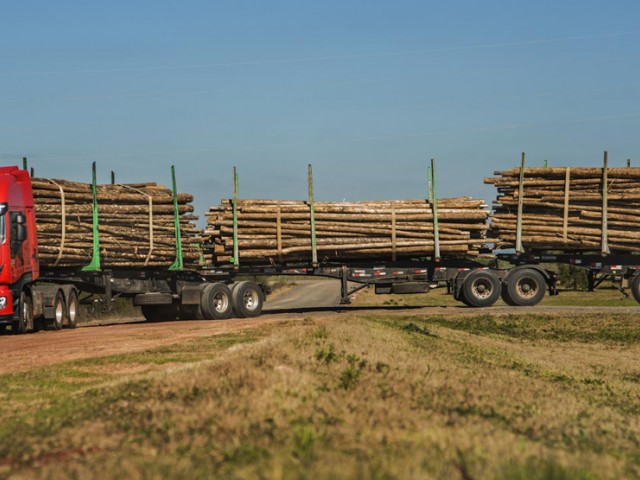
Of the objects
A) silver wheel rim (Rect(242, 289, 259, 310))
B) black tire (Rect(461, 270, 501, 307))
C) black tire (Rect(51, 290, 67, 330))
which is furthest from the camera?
black tire (Rect(461, 270, 501, 307))

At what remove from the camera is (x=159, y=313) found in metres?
35.5

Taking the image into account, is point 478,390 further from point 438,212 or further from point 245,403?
point 438,212

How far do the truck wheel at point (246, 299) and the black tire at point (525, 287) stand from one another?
8687 millimetres

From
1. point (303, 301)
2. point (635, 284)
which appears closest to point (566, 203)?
point (635, 284)

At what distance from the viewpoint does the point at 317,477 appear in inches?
270

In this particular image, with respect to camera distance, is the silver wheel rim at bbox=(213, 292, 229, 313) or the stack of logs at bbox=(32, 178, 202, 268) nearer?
the stack of logs at bbox=(32, 178, 202, 268)

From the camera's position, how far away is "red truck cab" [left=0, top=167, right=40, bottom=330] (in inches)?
979

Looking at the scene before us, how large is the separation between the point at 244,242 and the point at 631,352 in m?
14.3

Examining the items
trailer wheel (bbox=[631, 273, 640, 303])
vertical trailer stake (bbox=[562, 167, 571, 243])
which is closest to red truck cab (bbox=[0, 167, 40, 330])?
vertical trailer stake (bbox=[562, 167, 571, 243])

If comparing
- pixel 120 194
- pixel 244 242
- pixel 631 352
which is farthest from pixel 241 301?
pixel 631 352

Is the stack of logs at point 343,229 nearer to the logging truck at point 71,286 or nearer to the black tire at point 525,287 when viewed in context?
the logging truck at point 71,286

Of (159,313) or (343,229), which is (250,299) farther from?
(343,229)

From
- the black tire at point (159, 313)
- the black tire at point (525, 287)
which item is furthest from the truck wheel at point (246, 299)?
the black tire at point (525, 287)

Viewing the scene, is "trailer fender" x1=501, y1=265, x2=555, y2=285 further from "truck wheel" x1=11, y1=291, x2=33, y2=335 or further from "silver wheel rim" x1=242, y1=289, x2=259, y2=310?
"truck wheel" x1=11, y1=291, x2=33, y2=335
